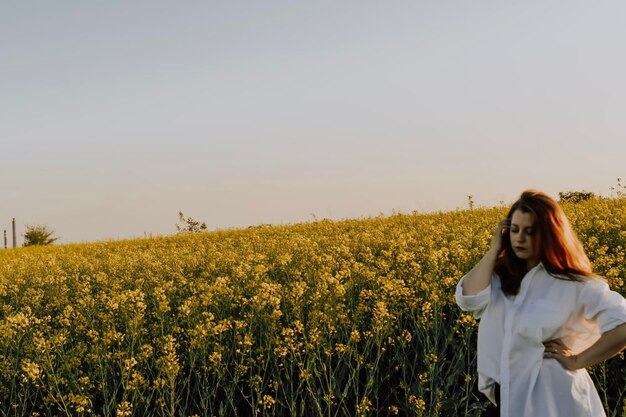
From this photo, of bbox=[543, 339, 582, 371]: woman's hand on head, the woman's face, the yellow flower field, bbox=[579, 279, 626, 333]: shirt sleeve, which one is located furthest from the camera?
the yellow flower field

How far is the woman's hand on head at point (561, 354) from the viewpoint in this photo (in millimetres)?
3730

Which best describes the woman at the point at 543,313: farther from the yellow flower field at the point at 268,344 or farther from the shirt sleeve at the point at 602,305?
the yellow flower field at the point at 268,344

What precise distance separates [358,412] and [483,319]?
1.65m

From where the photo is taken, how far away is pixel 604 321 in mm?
3643

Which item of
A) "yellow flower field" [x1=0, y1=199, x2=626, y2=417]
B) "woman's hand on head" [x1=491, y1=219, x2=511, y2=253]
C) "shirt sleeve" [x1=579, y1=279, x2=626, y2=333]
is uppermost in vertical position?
"woman's hand on head" [x1=491, y1=219, x2=511, y2=253]

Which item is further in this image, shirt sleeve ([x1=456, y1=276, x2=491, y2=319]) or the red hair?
shirt sleeve ([x1=456, y1=276, x2=491, y2=319])

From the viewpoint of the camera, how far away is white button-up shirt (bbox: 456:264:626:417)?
371 cm

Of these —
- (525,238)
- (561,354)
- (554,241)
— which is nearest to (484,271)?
(525,238)

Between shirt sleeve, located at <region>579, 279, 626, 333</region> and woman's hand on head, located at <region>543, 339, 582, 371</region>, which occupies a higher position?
shirt sleeve, located at <region>579, 279, 626, 333</region>

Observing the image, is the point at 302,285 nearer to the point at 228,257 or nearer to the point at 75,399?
the point at 75,399

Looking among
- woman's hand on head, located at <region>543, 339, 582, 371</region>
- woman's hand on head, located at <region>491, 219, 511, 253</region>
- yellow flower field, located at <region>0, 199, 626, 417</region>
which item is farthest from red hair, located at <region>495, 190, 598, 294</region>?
yellow flower field, located at <region>0, 199, 626, 417</region>

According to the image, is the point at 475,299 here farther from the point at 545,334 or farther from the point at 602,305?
the point at 602,305

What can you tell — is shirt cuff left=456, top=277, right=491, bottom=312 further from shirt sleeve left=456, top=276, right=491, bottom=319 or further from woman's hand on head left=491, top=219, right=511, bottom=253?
woman's hand on head left=491, top=219, right=511, bottom=253

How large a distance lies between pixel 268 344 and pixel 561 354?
301 centimetres
